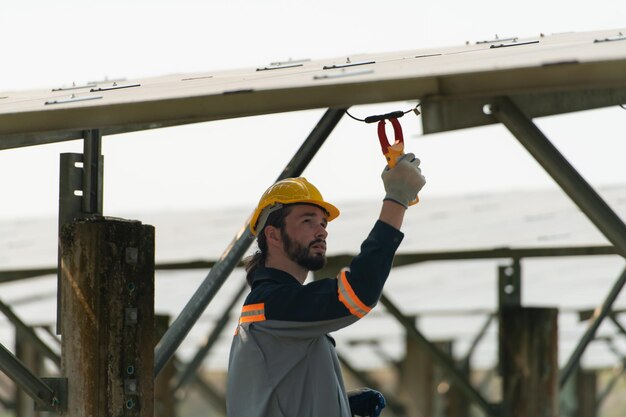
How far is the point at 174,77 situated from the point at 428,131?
2.10m

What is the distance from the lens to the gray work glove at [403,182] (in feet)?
17.5

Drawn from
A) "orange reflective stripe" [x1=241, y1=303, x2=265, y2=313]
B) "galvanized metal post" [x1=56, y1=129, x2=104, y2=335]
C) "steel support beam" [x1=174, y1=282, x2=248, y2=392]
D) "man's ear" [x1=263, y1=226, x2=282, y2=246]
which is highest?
"steel support beam" [x1=174, y1=282, x2=248, y2=392]

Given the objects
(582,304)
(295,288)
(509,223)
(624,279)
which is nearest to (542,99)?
(295,288)

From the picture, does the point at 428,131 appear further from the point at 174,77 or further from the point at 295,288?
the point at 174,77

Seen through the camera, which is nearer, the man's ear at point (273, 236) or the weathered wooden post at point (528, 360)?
the man's ear at point (273, 236)

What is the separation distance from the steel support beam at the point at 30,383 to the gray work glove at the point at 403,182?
5.74 ft

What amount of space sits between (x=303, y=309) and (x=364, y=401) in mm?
761

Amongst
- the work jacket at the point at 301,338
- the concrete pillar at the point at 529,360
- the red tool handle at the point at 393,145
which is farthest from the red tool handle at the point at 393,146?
the concrete pillar at the point at 529,360

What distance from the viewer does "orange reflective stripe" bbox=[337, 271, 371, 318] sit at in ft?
17.0

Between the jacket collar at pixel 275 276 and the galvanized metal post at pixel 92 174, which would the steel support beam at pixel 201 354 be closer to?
the galvanized metal post at pixel 92 174

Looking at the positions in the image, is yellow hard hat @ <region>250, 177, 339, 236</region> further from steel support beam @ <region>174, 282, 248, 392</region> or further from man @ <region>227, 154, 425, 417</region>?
Answer: steel support beam @ <region>174, 282, 248, 392</region>

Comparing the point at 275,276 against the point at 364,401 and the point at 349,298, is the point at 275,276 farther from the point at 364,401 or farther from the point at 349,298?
the point at 364,401

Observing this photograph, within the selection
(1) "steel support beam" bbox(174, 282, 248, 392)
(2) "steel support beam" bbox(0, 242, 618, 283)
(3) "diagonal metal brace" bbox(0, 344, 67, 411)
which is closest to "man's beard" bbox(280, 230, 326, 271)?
(3) "diagonal metal brace" bbox(0, 344, 67, 411)

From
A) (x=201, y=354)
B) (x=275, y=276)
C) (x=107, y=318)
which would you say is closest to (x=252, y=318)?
(x=275, y=276)
